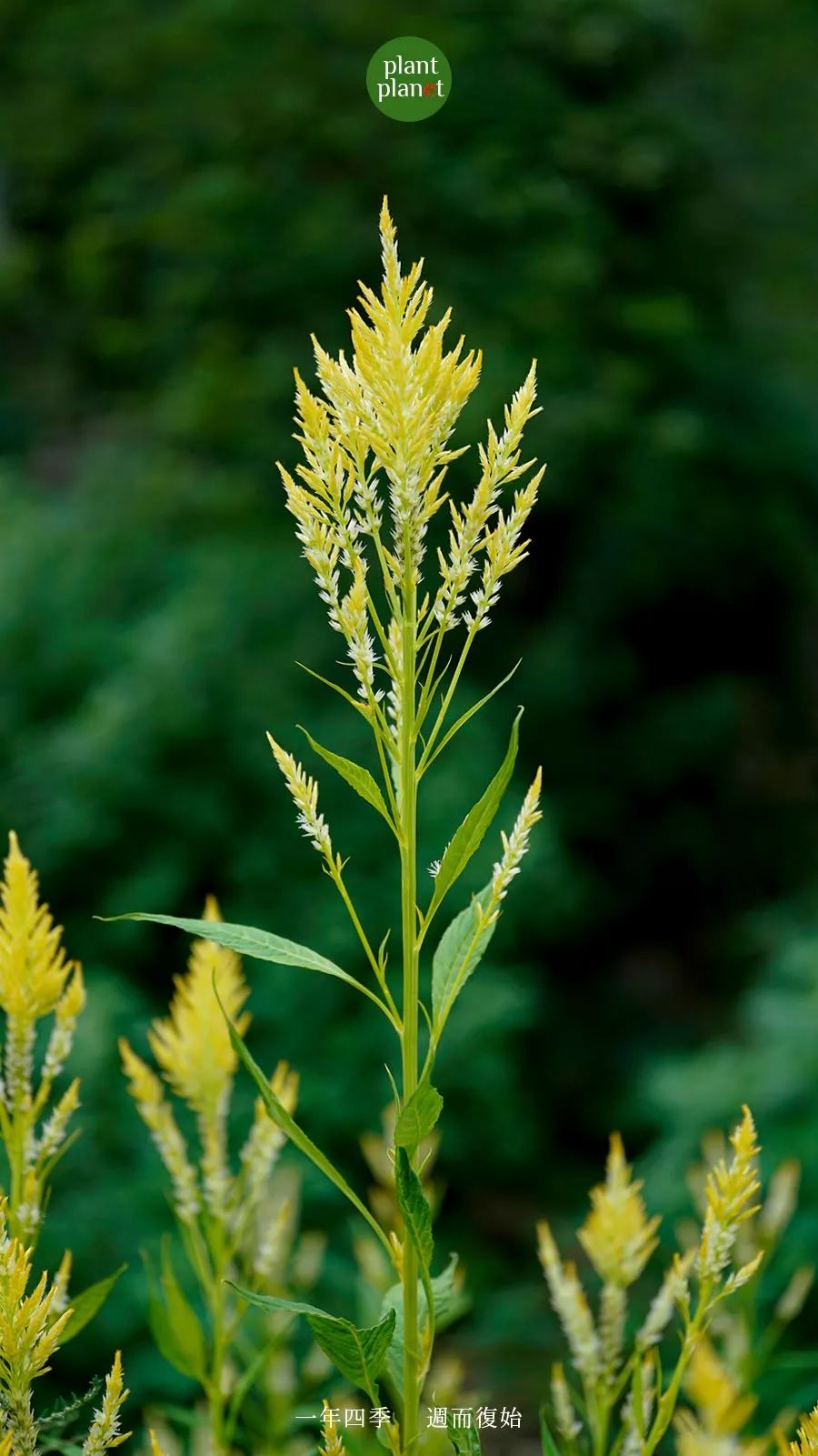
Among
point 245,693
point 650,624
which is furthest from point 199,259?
point 650,624

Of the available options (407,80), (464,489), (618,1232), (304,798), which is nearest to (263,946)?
(304,798)

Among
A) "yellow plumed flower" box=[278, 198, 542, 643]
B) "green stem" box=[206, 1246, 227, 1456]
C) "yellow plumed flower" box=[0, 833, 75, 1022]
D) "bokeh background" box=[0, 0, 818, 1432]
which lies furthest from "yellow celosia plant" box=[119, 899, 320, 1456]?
"bokeh background" box=[0, 0, 818, 1432]

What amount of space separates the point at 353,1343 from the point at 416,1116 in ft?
0.50

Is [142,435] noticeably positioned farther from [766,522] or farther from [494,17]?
[766,522]

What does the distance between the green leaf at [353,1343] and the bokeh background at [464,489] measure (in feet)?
5.30

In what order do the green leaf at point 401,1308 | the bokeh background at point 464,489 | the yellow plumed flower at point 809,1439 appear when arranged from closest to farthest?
1. the yellow plumed flower at point 809,1439
2. the green leaf at point 401,1308
3. the bokeh background at point 464,489

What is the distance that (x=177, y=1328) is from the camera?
1013mm

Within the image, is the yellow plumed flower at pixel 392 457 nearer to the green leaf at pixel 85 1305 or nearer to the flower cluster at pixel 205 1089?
the flower cluster at pixel 205 1089

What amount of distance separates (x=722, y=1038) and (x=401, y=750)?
13.2 feet

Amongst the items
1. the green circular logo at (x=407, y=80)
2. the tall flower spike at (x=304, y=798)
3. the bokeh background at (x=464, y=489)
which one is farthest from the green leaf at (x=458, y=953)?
the bokeh background at (x=464, y=489)

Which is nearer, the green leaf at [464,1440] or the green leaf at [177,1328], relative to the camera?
the green leaf at [464,1440]

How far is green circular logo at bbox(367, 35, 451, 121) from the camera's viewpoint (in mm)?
1229

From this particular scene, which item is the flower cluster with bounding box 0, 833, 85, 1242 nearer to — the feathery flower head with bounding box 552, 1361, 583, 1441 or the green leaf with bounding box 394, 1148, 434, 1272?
the green leaf with bounding box 394, 1148, 434, 1272

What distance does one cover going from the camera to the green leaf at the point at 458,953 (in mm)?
777
